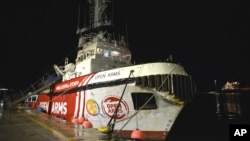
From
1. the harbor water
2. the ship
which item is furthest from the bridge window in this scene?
the harbor water

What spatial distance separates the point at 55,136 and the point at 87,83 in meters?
6.16

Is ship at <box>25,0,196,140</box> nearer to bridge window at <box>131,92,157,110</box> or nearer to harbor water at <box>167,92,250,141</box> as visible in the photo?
bridge window at <box>131,92,157,110</box>

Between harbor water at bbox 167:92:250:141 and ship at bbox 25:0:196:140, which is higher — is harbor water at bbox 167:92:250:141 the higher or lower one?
the lower one

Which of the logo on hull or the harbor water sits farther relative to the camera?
the harbor water

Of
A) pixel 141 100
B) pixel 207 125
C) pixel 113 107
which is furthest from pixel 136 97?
pixel 207 125

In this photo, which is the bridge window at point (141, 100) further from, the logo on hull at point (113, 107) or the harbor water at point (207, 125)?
the harbor water at point (207, 125)

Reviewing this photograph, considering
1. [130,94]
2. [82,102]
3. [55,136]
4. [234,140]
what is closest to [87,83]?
[82,102]

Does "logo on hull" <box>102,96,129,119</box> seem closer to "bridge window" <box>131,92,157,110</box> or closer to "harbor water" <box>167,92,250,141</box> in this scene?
"bridge window" <box>131,92,157,110</box>

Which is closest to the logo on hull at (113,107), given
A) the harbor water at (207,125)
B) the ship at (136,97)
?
the ship at (136,97)

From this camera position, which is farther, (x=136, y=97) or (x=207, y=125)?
(x=207, y=125)

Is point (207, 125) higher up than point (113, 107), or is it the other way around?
point (113, 107)

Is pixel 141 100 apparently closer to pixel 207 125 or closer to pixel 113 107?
pixel 113 107

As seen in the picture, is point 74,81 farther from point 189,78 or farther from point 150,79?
point 189,78

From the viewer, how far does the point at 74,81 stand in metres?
17.3
